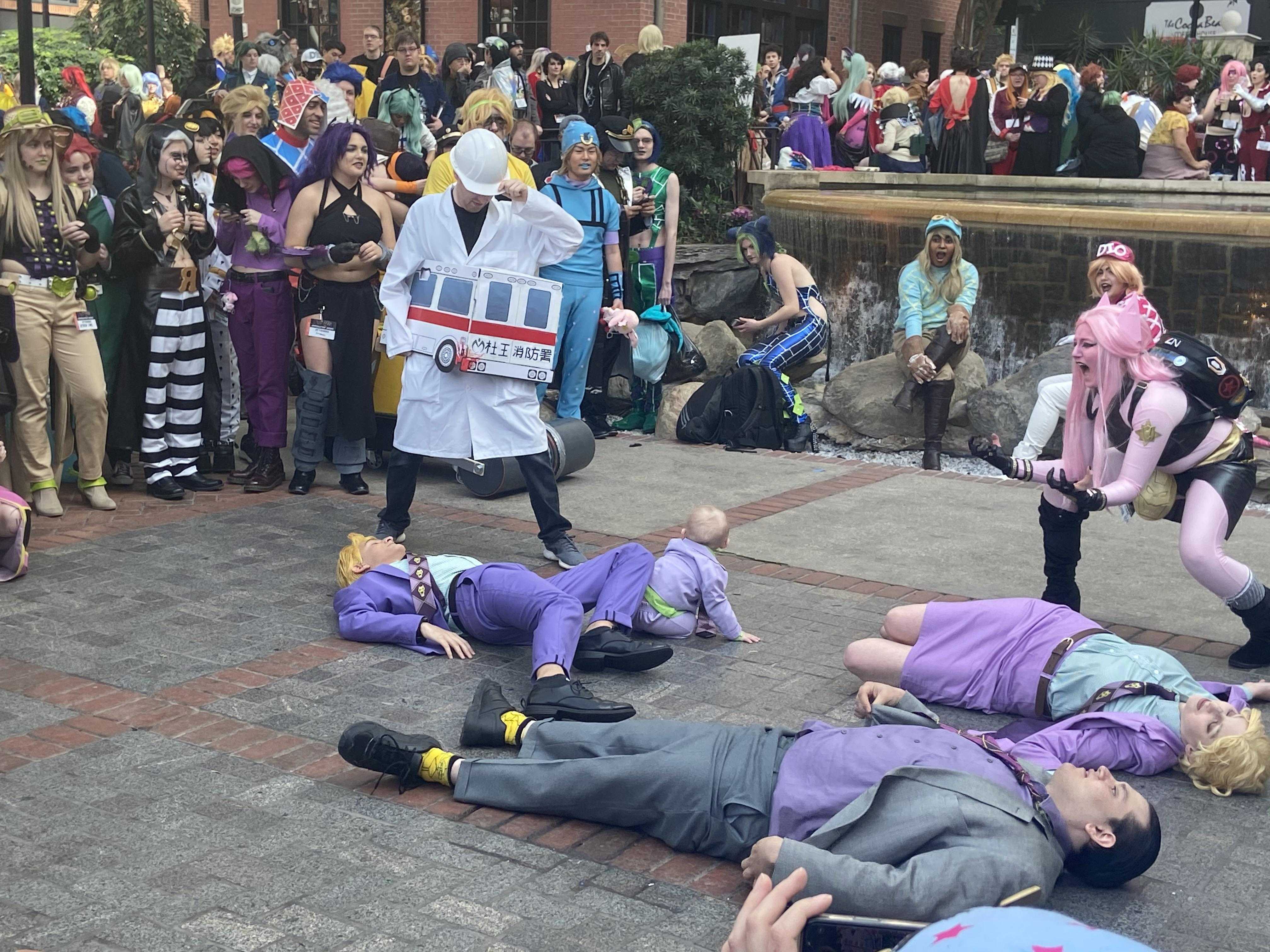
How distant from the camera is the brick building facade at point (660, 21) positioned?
76.9 feet

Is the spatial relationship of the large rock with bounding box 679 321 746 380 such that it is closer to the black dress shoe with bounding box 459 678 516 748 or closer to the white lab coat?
the white lab coat

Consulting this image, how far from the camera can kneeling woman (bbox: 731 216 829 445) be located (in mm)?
10078

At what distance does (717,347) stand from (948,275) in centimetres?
244

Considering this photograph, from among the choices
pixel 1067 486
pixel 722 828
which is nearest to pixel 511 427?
pixel 1067 486

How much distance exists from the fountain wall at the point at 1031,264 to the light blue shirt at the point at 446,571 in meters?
6.86

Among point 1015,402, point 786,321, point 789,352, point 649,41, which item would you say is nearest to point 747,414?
point 789,352

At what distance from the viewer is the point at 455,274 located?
6723mm

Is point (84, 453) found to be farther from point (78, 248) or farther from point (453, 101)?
point (453, 101)

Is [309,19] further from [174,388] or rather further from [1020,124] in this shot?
[174,388]

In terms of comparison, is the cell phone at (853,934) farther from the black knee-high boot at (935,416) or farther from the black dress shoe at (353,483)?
the black knee-high boot at (935,416)

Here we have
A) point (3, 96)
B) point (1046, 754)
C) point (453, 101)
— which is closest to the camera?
point (1046, 754)

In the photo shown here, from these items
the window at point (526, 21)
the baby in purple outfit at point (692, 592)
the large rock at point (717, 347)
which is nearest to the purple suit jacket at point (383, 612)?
the baby in purple outfit at point (692, 592)

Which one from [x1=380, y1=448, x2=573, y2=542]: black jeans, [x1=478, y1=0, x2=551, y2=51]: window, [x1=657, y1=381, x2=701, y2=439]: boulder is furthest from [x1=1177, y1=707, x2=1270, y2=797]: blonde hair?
[x1=478, y1=0, x2=551, y2=51]: window

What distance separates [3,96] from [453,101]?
6622 mm
